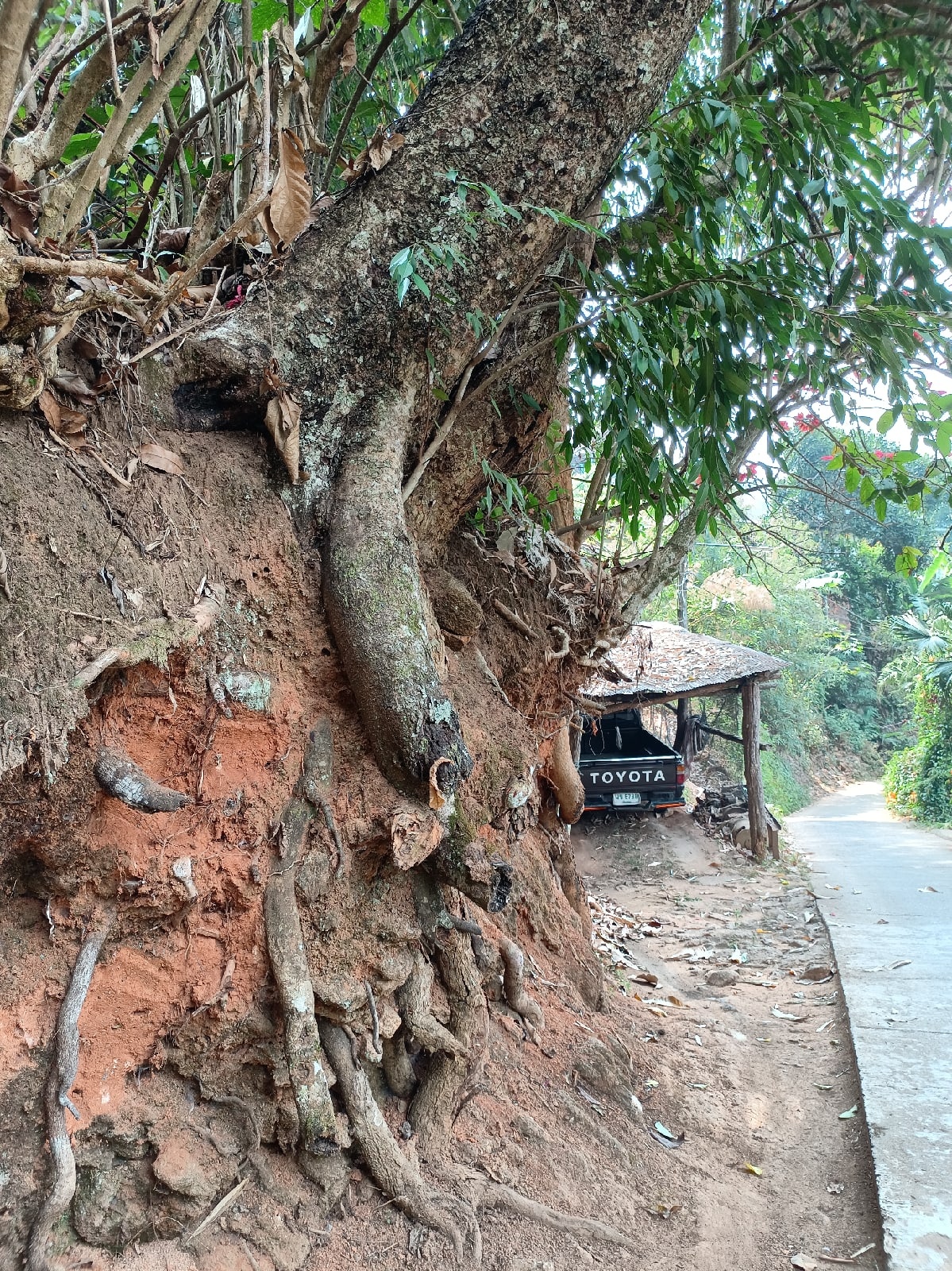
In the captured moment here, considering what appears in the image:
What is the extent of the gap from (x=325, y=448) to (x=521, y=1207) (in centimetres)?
267

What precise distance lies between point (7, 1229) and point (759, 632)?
2317 centimetres

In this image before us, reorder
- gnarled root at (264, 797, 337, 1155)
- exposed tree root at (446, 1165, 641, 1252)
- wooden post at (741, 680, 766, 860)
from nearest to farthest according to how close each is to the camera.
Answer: gnarled root at (264, 797, 337, 1155) < exposed tree root at (446, 1165, 641, 1252) < wooden post at (741, 680, 766, 860)

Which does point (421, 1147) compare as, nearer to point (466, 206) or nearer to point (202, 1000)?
point (202, 1000)

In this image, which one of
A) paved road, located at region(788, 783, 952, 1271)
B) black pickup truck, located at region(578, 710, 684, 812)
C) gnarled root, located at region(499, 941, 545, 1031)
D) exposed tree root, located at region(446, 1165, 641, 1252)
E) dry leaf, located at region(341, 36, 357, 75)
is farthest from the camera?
black pickup truck, located at region(578, 710, 684, 812)

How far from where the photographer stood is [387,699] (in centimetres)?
260

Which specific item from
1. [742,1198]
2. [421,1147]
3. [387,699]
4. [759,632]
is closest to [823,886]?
[742,1198]

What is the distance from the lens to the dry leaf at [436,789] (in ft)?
8.44

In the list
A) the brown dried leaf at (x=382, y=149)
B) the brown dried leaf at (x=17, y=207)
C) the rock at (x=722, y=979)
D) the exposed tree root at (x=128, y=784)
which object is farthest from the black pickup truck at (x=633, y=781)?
the brown dried leaf at (x=17, y=207)

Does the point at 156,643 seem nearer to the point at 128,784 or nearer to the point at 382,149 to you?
the point at 128,784

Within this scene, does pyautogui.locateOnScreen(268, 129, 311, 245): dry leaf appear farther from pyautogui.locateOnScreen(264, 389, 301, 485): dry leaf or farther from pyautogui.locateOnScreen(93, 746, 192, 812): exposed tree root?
pyautogui.locateOnScreen(93, 746, 192, 812): exposed tree root

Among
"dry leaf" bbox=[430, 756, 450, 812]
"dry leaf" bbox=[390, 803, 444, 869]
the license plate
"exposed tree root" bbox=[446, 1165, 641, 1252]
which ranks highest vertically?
"dry leaf" bbox=[430, 756, 450, 812]

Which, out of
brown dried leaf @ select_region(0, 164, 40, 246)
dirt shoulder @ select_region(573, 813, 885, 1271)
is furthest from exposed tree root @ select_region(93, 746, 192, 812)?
dirt shoulder @ select_region(573, 813, 885, 1271)

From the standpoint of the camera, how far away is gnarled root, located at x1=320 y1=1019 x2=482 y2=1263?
2.67m

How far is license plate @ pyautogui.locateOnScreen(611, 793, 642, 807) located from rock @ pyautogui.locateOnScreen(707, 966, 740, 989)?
15.0ft
